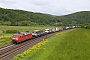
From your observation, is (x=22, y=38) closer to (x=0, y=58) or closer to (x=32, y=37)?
(x=32, y=37)

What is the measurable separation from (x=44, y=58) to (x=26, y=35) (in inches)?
1036

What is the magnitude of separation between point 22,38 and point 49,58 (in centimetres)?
2300

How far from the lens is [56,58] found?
92.0 ft

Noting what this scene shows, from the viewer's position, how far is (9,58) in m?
30.8

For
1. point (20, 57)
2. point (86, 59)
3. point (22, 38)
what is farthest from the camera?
point (22, 38)

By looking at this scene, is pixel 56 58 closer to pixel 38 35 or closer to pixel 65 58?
pixel 65 58

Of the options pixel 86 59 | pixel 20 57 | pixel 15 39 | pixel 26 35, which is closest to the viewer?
pixel 86 59

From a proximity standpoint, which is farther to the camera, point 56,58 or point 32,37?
point 32,37

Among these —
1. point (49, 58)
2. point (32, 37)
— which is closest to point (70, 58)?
point (49, 58)

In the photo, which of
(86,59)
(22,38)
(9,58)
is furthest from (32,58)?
(22,38)

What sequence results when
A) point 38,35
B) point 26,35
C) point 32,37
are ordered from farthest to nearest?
point 38,35
point 32,37
point 26,35

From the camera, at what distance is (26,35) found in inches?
2138

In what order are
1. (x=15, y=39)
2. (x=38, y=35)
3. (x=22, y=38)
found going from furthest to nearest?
(x=38, y=35), (x=22, y=38), (x=15, y=39)

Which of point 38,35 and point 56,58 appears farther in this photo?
point 38,35
